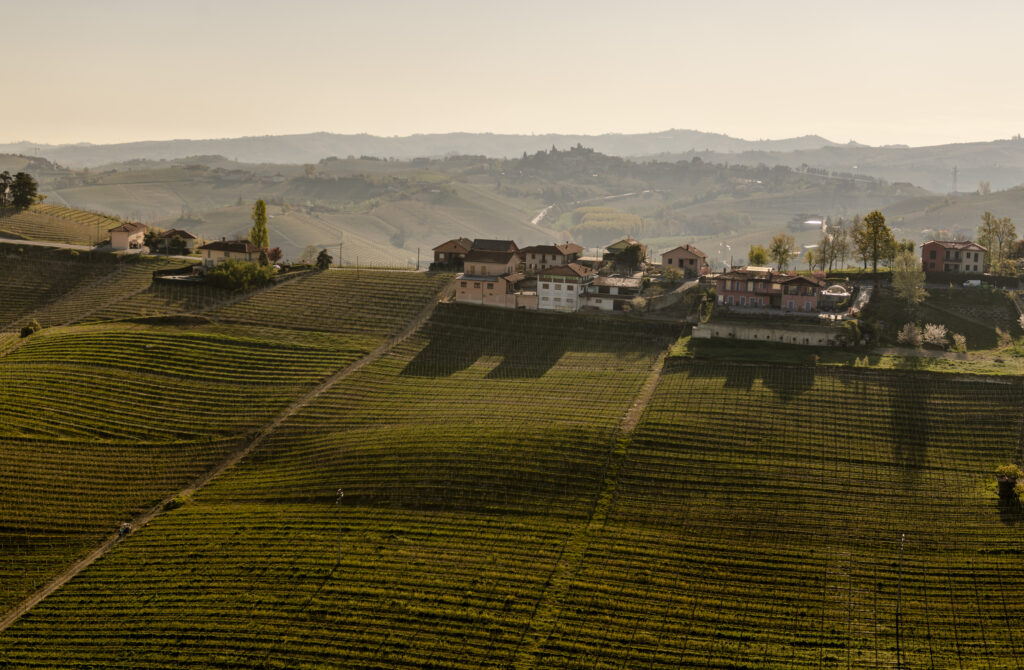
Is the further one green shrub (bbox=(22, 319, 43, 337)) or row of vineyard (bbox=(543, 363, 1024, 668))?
green shrub (bbox=(22, 319, 43, 337))

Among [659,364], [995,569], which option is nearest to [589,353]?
[659,364]

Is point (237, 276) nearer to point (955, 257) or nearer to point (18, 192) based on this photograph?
point (18, 192)

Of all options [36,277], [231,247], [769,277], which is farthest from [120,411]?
[769,277]

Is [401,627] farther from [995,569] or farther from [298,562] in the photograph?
[995,569]

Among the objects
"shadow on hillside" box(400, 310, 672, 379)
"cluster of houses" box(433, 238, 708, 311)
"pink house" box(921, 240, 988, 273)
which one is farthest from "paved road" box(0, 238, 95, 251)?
"pink house" box(921, 240, 988, 273)

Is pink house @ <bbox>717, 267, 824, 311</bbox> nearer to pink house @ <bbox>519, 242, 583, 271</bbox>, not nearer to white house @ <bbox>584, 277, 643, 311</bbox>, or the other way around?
white house @ <bbox>584, 277, 643, 311</bbox>

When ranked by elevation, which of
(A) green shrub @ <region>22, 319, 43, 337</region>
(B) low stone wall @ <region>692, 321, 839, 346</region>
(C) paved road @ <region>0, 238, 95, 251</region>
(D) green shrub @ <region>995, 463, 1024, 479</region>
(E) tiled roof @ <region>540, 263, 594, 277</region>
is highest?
(C) paved road @ <region>0, 238, 95, 251</region>

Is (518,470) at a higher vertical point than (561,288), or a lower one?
lower

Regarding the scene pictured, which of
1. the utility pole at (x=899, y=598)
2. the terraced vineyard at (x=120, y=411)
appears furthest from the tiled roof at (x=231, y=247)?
the utility pole at (x=899, y=598)
